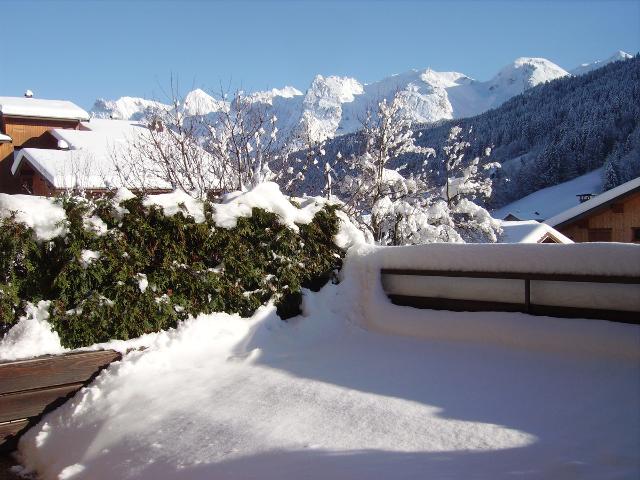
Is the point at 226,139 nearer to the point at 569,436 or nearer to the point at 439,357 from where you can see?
the point at 439,357

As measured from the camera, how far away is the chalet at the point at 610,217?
586 inches

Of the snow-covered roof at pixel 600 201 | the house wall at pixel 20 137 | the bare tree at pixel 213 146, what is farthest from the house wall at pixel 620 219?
the house wall at pixel 20 137

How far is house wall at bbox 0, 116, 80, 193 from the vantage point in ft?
70.4

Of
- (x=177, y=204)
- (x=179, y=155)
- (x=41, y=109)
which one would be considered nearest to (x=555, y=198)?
(x=41, y=109)

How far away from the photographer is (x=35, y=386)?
13.8ft

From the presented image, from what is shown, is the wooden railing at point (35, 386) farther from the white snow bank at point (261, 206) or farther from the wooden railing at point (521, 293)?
the wooden railing at point (521, 293)

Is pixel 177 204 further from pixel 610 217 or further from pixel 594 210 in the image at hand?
pixel 610 217

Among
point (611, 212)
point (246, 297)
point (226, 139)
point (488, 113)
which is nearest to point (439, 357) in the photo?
point (246, 297)

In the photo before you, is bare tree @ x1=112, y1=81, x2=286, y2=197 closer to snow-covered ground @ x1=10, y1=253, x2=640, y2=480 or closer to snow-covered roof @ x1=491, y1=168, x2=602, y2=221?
snow-covered ground @ x1=10, y1=253, x2=640, y2=480

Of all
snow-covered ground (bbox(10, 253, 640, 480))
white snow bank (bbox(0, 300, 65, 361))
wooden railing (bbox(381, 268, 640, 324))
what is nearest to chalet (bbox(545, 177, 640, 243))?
wooden railing (bbox(381, 268, 640, 324))

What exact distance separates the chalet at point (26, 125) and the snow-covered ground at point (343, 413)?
20.2 metres

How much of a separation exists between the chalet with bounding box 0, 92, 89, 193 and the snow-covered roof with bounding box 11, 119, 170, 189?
2208 millimetres

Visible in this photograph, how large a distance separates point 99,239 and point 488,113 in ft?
281

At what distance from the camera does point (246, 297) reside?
5.63 meters
